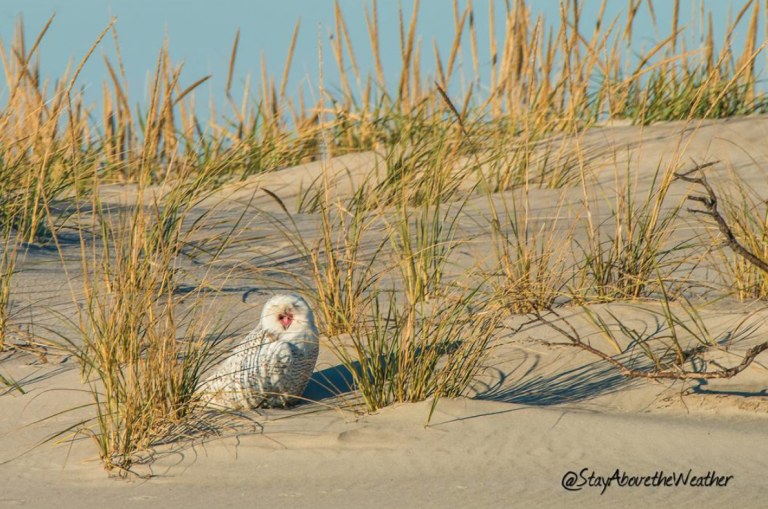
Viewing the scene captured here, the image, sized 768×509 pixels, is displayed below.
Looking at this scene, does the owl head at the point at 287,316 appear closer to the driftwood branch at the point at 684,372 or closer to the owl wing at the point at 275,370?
the owl wing at the point at 275,370

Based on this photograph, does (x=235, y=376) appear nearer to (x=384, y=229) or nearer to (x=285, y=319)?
(x=285, y=319)

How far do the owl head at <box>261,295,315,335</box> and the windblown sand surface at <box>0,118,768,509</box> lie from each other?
199mm

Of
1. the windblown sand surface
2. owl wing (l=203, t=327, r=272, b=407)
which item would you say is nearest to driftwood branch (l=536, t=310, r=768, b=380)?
the windblown sand surface

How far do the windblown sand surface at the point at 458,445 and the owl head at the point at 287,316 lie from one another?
199 millimetres

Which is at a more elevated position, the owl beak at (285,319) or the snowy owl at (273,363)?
the owl beak at (285,319)

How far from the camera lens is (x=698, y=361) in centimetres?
244

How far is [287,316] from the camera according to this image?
2355mm

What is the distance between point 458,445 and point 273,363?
52 centimetres

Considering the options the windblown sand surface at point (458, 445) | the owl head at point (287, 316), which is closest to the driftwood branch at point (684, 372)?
the windblown sand surface at point (458, 445)

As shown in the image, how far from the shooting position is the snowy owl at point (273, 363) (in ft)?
7.38

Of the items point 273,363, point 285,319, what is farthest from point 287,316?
point 273,363

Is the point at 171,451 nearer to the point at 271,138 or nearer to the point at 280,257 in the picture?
the point at 280,257

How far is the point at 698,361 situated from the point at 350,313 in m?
0.99

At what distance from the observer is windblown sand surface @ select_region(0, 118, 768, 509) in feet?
5.81
